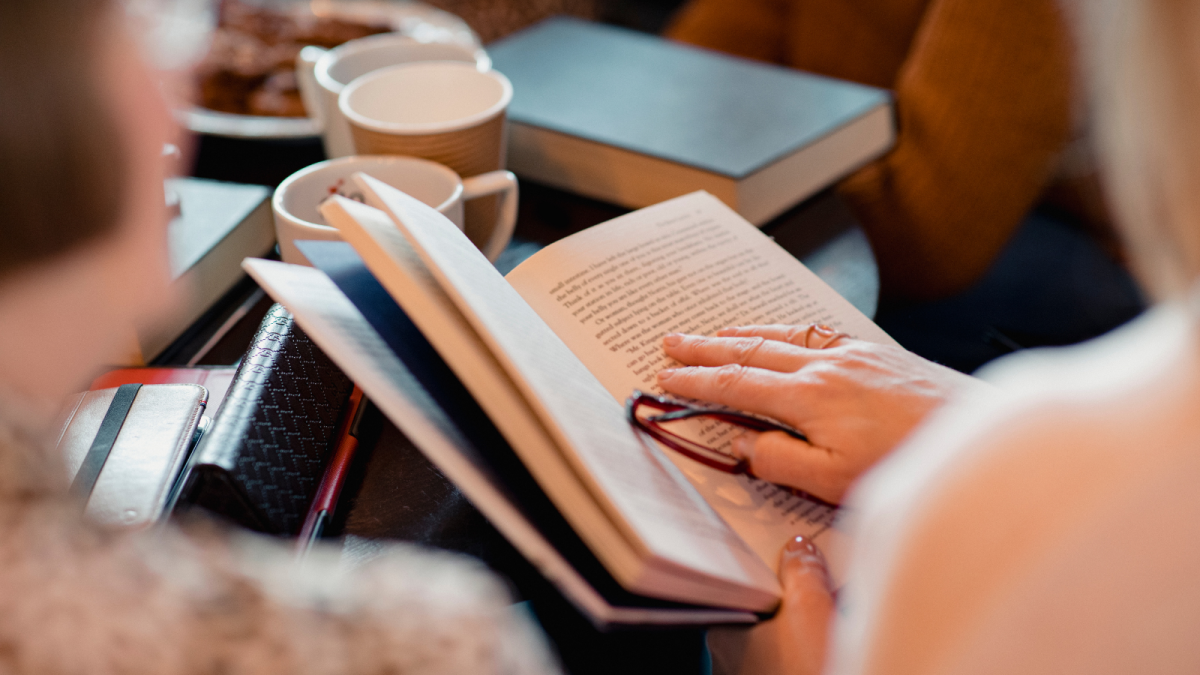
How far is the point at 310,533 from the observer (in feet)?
1.53

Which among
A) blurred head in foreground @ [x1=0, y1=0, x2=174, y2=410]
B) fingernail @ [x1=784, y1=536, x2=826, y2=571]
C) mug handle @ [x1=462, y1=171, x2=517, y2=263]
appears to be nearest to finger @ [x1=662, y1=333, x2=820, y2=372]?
fingernail @ [x1=784, y1=536, x2=826, y2=571]

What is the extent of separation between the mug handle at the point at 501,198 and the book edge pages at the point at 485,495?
11.3 inches

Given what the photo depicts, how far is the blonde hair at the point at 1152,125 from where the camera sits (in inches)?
10.3

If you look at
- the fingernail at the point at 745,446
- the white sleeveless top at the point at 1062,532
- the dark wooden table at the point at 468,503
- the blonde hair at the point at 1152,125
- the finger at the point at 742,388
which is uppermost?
the blonde hair at the point at 1152,125

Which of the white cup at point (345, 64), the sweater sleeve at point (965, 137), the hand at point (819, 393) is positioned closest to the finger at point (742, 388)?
the hand at point (819, 393)

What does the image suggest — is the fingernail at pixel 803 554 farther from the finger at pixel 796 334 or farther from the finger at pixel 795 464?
the finger at pixel 796 334

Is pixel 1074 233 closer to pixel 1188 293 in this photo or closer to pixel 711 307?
pixel 711 307

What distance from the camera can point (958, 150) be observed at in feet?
3.46

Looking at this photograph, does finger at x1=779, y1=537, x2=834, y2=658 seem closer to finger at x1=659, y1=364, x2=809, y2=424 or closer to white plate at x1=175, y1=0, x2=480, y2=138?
finger at x1=659, y1=364, x2=809, y2=424

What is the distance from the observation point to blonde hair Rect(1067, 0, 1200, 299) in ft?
0.86

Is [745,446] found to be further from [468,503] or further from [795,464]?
[468,503]

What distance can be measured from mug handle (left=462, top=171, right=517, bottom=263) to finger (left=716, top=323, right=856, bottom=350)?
24 cm

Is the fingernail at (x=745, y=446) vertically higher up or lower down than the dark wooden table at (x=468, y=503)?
higher up

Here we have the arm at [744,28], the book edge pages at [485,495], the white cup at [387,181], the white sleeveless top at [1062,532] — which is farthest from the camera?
the arm at [744,28]
